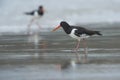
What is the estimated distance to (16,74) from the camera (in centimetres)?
1198

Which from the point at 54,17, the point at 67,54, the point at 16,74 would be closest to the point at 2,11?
the point at 54,17

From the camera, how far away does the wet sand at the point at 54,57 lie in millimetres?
11820

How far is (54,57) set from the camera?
47.8 ft

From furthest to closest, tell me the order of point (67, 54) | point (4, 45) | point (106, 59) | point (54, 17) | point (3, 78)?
1. point (54, 17)
2. point (4, 45)
3. point (67, 54)
4. point (106, 59)
5. point (3, 78)

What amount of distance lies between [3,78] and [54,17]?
17599mm

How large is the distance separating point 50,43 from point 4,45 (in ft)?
4.53

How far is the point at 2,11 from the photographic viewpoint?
102ft

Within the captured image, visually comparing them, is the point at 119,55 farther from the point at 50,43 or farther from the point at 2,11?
the point at 2,11

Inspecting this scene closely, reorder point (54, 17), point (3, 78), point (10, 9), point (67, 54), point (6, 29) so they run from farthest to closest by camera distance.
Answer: point (10, 9), point (54, 17), point (6, 29), point (67, 54), point (3, 78)

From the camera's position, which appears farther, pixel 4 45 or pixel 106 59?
pixel 4 45

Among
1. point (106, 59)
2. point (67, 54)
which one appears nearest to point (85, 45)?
point (67, 54)

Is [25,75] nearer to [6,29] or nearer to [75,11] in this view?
[6,29]

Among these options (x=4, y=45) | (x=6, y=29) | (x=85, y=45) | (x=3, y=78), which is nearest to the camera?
(x=3, y=78)

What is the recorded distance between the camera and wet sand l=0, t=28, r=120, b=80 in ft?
38.8
